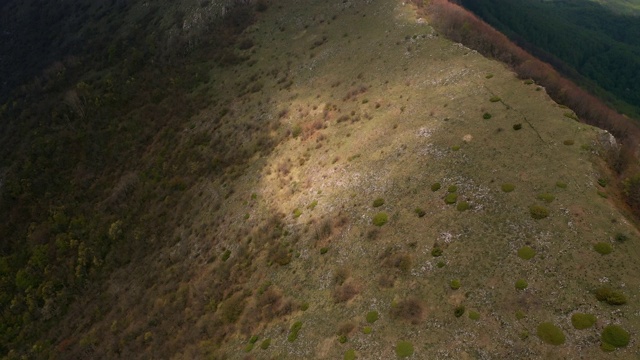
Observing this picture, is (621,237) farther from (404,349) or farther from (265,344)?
(265,344)

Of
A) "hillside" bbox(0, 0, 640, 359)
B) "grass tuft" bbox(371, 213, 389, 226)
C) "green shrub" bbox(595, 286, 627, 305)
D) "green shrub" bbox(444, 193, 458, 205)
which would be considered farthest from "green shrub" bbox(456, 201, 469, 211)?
"green shrub" bbox(595, 286, 627, 305)

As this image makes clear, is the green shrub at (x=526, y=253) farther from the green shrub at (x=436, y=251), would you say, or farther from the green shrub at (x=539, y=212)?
the green shrub at (x=436, y=251)

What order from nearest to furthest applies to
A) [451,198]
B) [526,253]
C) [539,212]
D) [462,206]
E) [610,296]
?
1. [610,296]
2. [526,253]
3. [539,212]
4. [462,206]
5. [451,198]

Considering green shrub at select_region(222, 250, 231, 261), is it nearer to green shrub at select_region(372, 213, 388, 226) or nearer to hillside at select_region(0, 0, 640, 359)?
hillside at select_region(0, 0, 640, 359)

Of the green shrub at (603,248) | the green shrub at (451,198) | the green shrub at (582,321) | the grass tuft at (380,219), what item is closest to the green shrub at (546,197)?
the green shrub at (603,248)

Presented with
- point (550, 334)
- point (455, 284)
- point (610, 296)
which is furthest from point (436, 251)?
point (610, 296)
